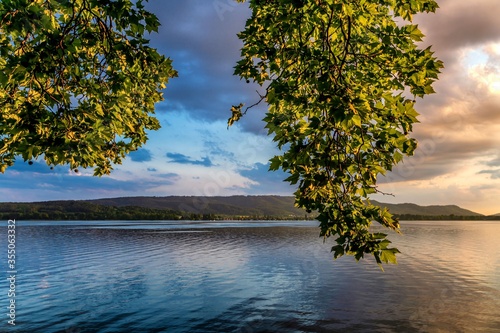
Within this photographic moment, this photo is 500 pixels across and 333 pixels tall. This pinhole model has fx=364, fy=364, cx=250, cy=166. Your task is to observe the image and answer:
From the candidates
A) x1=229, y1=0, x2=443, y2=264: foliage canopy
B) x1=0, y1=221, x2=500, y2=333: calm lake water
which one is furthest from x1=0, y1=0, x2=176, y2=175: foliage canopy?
x1=0, y1=221, x2=500, y2=333: calm lake water

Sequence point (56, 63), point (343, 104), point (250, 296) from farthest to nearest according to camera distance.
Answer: point (250, 296) → point (56, 63) → point (343, 104)

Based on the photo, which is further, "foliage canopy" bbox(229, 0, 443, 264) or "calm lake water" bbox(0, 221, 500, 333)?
"calm lake water" bbox(0, 221, 500, 333)

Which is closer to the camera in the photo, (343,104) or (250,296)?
(343,104)

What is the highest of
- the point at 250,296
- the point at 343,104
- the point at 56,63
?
the point at 56,63

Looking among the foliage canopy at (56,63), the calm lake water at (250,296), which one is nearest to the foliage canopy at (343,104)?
the foliage canopy at (56,63)

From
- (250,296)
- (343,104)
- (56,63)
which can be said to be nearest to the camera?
(343,104)

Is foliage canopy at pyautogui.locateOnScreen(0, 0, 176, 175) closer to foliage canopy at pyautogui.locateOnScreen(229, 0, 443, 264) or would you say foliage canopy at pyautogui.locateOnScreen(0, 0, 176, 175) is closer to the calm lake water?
foliage canopy at pyautogui.locateOnScreen(229, 0, 443, 264)

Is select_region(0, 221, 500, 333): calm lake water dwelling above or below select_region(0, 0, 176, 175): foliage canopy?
below

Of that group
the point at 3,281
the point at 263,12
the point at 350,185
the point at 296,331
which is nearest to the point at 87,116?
the point at 263,12

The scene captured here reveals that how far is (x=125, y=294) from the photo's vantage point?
35.3 m

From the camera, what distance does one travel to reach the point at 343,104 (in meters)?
7.20

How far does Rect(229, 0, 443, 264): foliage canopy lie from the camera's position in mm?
8307

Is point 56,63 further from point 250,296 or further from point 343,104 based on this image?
point 250,296

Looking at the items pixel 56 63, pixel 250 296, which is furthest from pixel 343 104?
pixel 250 296
